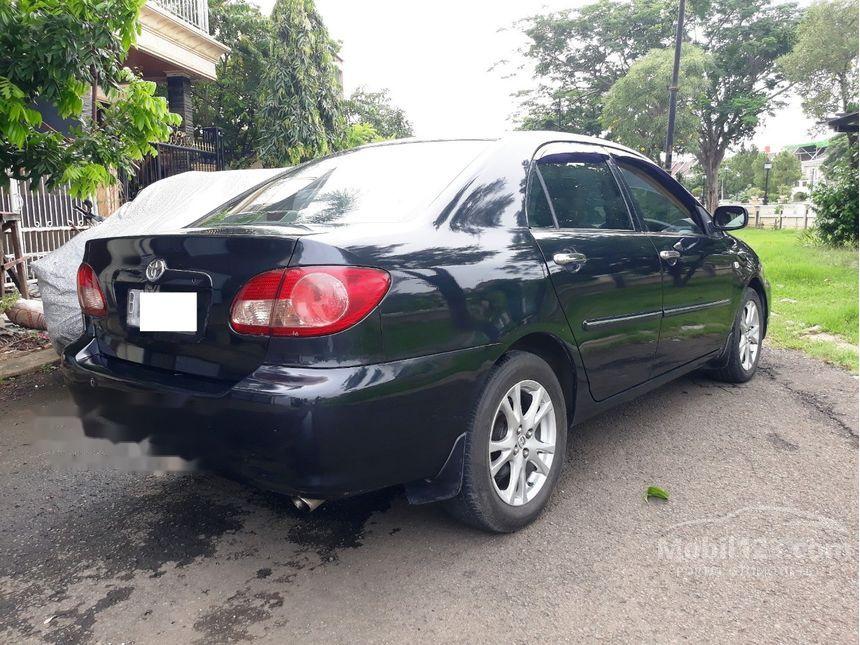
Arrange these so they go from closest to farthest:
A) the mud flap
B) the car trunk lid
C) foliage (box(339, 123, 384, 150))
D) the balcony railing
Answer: the car trunk lid, the mud flap, the balcony railing, foliage (box(339, 123, 384, 150))

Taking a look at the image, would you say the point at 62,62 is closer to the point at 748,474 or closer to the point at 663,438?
the point at 663,438

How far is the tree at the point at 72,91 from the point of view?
425cm

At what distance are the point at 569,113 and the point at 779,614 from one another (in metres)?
32.4

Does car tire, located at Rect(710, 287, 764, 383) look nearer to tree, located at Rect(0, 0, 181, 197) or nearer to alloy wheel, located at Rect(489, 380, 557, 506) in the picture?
alloy wheel, located at Rect(489, 380, 557, 506)

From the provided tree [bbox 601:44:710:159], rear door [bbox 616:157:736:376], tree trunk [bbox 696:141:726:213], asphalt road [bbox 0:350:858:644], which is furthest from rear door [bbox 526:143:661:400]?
tree trunk [bbox 696:141:726:213]

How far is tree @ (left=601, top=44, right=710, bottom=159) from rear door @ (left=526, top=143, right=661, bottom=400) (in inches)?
953

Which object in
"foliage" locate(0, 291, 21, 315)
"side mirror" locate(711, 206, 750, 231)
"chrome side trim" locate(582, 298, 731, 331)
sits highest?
"side mirror" locate(711, 206, 750, 231)

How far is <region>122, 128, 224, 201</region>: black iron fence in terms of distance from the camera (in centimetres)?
1124

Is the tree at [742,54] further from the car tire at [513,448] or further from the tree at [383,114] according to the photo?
the car tire at [513,448]

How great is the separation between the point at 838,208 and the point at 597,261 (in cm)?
1229

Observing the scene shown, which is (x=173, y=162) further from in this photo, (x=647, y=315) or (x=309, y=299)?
(x=309, y=299)

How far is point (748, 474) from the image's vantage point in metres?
3.29

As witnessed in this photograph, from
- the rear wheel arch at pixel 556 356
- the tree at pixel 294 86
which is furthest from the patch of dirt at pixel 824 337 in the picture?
the tree at pixel 294 86

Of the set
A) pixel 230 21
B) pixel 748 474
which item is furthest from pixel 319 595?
pixel 230 21
